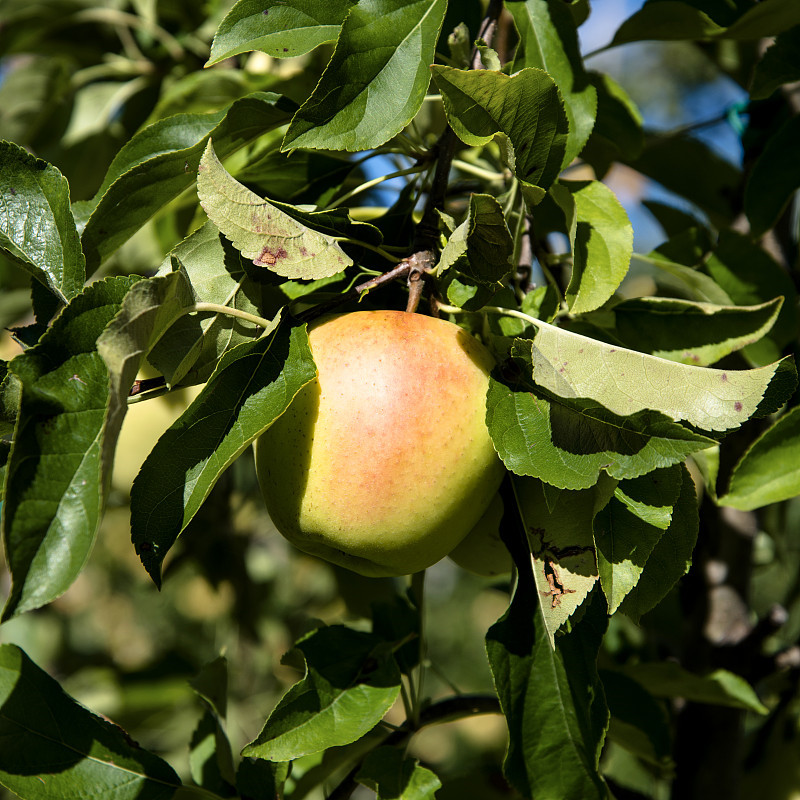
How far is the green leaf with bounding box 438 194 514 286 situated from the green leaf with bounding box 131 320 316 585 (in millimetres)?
131

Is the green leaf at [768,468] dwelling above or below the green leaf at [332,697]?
above

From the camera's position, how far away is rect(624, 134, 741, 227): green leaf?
1189 mm

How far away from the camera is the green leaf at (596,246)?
0.64 metres

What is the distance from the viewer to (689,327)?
2.37 feet

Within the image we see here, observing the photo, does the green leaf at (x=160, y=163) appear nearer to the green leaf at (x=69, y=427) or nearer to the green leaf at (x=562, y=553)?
the green leaf at (x=69, y=427)

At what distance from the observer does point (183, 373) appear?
0.61 metres

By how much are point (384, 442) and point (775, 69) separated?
1.71 feet

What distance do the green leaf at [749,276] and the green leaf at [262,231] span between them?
0.47m

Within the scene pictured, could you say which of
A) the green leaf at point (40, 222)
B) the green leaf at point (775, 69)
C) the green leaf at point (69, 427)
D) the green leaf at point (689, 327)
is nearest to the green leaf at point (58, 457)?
the green leaf at point (69, 427)

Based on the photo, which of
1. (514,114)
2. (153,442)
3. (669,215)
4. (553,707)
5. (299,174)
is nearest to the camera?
(514,114)

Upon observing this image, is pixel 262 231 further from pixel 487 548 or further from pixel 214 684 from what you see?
pixel 214 684

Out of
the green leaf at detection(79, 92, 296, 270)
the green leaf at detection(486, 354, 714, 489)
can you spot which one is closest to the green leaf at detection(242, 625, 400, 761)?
the green leaf at detection(486, 354, 714, 489)

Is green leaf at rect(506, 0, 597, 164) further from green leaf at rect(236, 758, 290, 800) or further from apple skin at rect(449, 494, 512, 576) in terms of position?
green leaf at rect(236, 758, 290, 800)

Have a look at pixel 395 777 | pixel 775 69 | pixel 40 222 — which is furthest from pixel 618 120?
pixel 395 777
